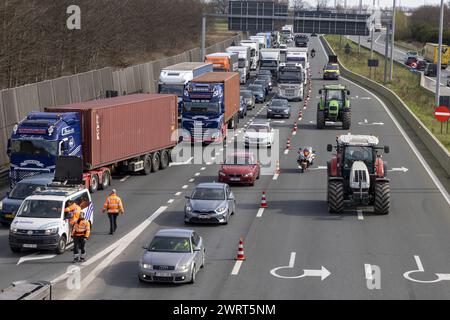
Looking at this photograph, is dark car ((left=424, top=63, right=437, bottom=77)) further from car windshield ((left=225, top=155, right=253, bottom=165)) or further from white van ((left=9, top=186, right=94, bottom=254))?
white van ((left=9, top=186, right=94, bottom=254))

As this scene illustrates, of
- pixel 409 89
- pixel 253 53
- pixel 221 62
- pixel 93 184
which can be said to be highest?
pixel 221 62

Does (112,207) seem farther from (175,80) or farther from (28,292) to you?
(175,80)

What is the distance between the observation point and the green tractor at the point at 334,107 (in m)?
65.9

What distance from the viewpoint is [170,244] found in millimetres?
26484

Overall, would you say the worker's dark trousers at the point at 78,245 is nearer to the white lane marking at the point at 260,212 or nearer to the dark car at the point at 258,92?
the white lane marking at the point at 260,212

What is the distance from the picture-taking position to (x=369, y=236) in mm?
32875

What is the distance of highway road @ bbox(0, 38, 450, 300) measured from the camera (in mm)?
25578

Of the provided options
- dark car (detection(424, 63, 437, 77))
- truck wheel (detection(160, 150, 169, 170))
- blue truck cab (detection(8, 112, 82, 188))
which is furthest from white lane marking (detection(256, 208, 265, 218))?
dark car (detection(424, 63, 437, 77))

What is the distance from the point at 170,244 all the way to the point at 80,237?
333 centimetres

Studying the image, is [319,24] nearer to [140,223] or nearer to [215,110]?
[215,110]

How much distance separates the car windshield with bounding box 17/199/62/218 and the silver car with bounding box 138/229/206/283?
4646mm

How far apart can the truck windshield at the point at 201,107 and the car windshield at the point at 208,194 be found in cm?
2128

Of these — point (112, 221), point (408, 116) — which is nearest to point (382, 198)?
point (112, 221)

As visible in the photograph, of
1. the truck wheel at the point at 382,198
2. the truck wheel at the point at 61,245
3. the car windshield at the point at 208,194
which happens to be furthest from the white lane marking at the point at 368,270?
the truck wheel at the point at 61,245
